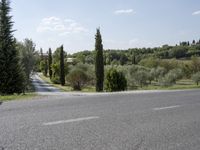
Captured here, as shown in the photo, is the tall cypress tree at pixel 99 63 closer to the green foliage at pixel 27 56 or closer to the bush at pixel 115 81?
the bush at pixel 115 81

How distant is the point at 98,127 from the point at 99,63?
41036mm

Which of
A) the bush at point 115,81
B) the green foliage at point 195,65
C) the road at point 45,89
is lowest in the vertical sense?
the road at point 45,89

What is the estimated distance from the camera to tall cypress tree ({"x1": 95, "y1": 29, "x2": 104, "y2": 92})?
47.0 metres

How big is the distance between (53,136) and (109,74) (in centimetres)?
3520

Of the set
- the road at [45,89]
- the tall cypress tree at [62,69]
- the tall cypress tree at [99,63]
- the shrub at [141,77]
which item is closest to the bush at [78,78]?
the tall cypress tree at [62,69]

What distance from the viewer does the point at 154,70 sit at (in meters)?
79.4

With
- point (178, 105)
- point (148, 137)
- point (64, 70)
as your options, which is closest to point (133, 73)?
point (64, 70)

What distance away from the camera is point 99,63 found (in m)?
48.0

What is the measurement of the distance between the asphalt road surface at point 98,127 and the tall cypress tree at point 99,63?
3649 centimetres

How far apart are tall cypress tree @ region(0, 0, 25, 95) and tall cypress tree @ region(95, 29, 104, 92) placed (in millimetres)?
14602

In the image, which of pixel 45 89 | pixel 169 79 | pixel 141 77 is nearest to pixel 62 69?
pixel 45 89

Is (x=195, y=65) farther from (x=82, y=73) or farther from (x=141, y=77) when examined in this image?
(x=82, y=73)

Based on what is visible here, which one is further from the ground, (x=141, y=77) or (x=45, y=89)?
(x=141, y=77)

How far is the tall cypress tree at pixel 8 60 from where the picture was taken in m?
32.4
